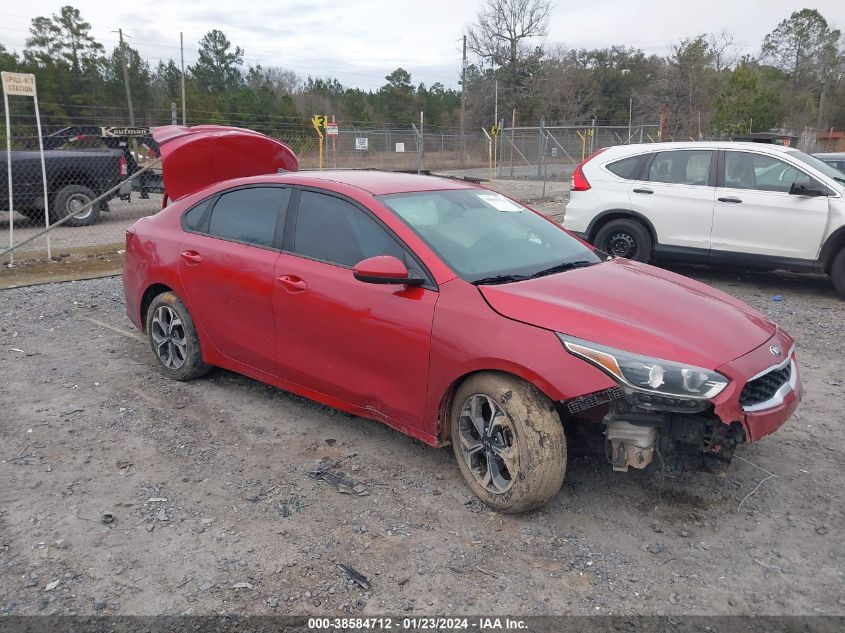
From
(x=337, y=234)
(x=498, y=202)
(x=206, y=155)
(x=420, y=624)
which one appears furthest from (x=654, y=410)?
(x=206, y=155)

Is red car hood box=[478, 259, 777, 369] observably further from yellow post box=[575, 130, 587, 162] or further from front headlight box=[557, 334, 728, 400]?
yellow post box=[575, 130, 587, 162]

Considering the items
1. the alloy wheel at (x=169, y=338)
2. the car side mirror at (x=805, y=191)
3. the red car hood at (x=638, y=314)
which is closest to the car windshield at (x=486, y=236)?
the red car hood at (x=638, y=314)

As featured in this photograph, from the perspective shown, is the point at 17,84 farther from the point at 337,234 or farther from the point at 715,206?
the point at 715,206

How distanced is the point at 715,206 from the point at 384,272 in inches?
229

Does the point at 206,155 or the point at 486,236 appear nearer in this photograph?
the point at 486,236

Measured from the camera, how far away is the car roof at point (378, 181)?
4.27 m

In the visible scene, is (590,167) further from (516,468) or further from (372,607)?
(372,607)

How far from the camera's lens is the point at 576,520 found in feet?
11.2

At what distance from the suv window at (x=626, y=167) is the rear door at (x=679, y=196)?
128mm

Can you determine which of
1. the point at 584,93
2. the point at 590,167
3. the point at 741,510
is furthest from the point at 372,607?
the point at 584,93

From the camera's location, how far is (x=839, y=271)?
7.51 metres

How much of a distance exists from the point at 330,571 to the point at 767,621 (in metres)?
1.76

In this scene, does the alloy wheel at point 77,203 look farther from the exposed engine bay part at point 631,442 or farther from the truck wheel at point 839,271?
the exposed engine bay part at point 631,442

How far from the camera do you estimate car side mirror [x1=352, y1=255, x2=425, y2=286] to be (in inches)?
140
